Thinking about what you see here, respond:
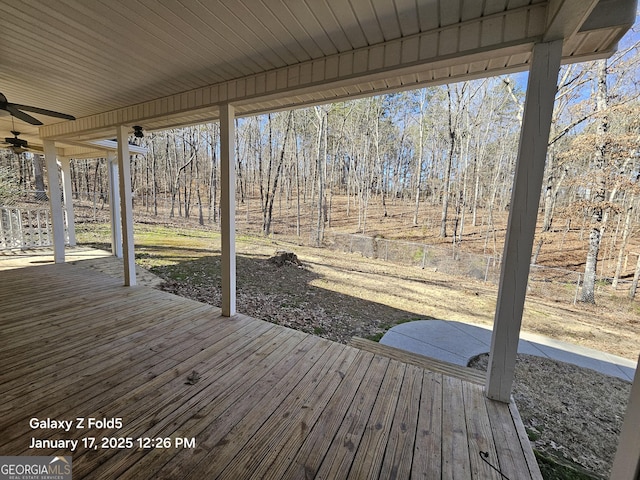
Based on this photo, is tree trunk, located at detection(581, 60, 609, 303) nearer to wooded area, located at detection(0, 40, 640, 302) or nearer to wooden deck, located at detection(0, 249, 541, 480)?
wooded area, located at detection(0, 40, 640, 302)

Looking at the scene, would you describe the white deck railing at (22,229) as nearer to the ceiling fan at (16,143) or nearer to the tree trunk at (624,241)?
the ceiling fan at (16,143)

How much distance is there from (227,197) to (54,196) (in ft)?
15.9

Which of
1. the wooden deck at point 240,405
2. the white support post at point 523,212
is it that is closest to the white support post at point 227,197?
the wooden deck at point 240,405

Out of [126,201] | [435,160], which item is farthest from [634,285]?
[126,201]

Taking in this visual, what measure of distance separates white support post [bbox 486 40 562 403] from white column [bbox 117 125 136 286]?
490cm

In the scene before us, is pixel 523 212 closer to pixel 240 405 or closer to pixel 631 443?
pixel 631 443

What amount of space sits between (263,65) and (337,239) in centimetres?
1026

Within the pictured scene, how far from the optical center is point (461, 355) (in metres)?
3.44

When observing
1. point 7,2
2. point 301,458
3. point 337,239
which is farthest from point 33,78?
point 337,239

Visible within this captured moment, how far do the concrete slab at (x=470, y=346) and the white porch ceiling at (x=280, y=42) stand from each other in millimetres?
3140

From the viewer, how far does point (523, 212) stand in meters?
1.86

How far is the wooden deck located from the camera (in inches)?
57.3

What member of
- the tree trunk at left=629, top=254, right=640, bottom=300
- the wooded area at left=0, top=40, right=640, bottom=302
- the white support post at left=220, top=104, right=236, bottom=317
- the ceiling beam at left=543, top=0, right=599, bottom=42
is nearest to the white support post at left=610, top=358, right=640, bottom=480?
the ceiling beam at left=543, top=0, right=599, bottom=42

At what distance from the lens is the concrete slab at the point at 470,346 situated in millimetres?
3451
